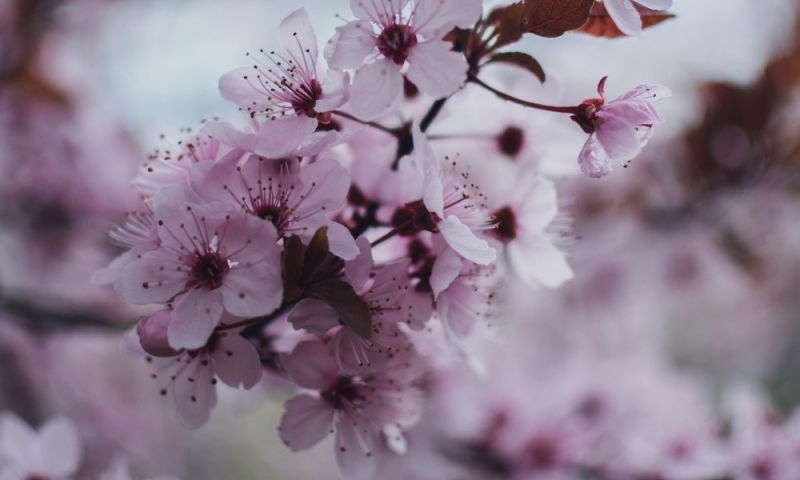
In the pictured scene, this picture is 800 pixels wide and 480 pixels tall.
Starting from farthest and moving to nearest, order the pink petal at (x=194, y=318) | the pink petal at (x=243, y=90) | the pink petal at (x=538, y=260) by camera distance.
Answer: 1. the pink petal at (x=538, y=260)
2. the pink petal at (x=243, y=90)
3. the pink petal at (x=194, y=318)

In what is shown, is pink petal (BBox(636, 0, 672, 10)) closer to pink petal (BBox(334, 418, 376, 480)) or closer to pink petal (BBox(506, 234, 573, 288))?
pink petal (BBox(506, 234, 573, 288))

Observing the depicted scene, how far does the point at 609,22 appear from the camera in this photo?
2.69ft

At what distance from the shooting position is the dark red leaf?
2.31 feet

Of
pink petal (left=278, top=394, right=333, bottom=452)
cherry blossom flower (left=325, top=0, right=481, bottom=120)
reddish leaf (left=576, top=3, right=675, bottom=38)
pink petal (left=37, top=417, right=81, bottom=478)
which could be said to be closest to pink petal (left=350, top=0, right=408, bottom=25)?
cherry blossom flower (left=325, top=0, right=481, bottom=120)

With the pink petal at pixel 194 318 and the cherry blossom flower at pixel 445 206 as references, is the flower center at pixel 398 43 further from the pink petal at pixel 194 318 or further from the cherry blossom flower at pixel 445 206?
the pink petal at pixel 194 318

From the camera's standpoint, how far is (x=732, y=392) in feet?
4.90

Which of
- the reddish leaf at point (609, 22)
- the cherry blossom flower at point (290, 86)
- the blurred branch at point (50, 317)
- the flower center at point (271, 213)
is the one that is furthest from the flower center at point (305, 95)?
the blurred branch at point (50, 317)

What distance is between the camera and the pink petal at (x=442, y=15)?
71 cm

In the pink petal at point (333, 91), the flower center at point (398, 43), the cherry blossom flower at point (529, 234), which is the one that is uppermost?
the flower center at point (398, 43)

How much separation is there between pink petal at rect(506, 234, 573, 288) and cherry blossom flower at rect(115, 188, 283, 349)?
34 cm

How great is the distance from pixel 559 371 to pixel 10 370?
1.77m

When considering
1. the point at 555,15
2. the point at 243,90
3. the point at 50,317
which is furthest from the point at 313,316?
the point at 50,317

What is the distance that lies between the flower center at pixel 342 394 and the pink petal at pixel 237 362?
0.34ft

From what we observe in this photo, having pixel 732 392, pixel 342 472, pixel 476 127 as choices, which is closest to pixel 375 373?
pixel 342 472
